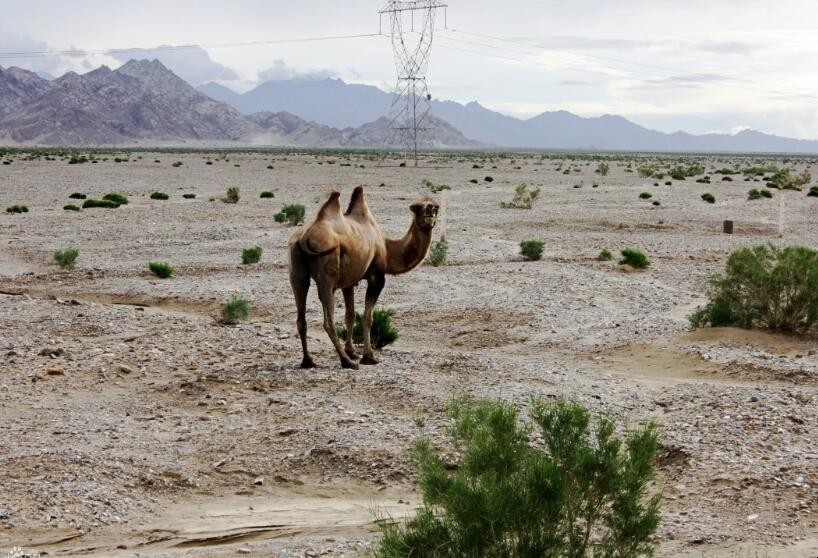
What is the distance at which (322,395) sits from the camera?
11359 millimetres

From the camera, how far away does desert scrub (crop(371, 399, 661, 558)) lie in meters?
5.67

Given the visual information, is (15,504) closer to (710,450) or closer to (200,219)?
(710,450)

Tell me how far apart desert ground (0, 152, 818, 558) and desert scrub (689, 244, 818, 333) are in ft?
1.41

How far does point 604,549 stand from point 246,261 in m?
18.6

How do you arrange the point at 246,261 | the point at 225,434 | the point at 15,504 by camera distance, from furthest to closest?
the point at 246,261, the point at 225,434, the point at 15,504

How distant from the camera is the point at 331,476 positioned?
904 centimetres

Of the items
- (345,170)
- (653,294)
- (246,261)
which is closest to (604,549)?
(653,294)

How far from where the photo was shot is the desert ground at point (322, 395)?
790 centimetres

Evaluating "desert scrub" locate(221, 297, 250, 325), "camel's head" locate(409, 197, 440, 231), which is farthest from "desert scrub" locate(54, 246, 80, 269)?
"camel's head" locate(409, 197, 440, 231)

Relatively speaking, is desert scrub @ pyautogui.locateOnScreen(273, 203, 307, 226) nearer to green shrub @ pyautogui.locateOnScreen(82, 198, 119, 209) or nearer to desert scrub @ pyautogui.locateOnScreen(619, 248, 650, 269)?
green shrub @ pyautogui.locateOnScreen(82, 198, 119, 209)

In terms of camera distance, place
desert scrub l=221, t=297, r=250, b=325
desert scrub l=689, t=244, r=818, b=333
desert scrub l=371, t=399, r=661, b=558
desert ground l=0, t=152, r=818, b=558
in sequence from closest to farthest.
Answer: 1. desert scrub l=371, t=399, r=661, b=558
2. desert ground l=0, t=152, r=818, b=558
3. desert scrub l=689, t=244, r=818, b=333
4. desert scrub l=221, t=297, r=250, b=325

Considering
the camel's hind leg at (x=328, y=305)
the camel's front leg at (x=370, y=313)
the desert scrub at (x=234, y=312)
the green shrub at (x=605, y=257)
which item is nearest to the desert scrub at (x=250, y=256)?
the desert scrub at (x=234, y=312)

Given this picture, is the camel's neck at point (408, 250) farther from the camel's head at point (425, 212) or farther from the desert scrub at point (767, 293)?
the desert scrub at point (767, 293)

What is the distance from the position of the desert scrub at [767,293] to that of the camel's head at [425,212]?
5376mm
